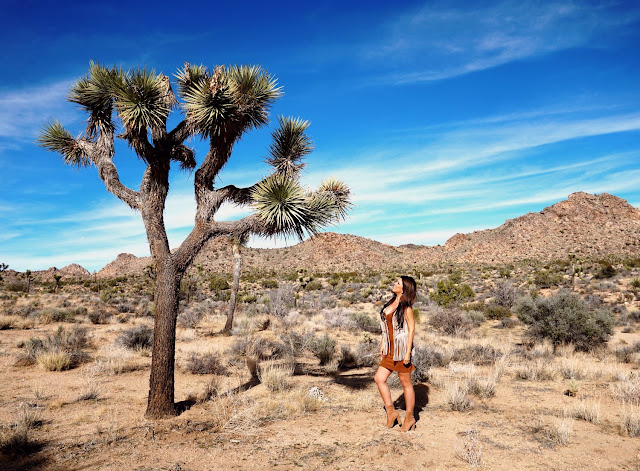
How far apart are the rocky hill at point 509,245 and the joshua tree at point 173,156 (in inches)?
1919

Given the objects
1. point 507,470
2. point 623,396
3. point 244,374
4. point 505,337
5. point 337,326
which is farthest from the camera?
point 337,326

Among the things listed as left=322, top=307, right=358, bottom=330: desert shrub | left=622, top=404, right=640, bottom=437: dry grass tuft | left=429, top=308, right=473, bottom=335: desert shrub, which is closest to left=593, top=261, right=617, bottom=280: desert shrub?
left=429, top=308, right=473, bottom=335: desert shrub

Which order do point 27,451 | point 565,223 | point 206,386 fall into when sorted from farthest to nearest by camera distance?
point 565,223 < point 206,386 < point 27,451

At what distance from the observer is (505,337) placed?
542 inches

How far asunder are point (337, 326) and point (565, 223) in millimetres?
60362

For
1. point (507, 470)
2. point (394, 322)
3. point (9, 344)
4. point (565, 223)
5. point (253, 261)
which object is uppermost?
point (565, 223)

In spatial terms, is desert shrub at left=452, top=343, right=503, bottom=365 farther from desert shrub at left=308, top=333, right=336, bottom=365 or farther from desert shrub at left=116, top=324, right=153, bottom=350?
desert shrub at left=116, top=324, right=153, bottom=350

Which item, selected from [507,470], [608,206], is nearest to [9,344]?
[507,470]

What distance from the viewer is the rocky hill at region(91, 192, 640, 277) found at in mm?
56062

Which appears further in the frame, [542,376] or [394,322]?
[542,376]

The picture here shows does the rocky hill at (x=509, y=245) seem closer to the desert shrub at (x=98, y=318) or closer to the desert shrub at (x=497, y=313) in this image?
the desert shrub at (x=98, y=318)

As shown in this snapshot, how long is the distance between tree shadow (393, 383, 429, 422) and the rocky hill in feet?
158

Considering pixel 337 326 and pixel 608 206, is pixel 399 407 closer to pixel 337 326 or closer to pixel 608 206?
pixel 337 326

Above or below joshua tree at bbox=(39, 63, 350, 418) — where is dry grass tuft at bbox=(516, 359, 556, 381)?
below
